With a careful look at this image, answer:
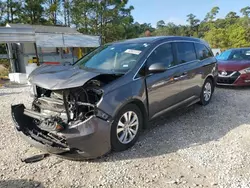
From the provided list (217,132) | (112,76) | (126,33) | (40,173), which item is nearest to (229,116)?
(217,132)

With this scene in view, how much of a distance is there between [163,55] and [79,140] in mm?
2233

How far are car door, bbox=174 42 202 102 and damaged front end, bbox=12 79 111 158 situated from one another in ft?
6.69

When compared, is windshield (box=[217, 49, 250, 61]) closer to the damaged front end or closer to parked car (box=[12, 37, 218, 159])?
parked car (box=[12, 37, 218, 159])

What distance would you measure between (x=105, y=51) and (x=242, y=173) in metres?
3.05

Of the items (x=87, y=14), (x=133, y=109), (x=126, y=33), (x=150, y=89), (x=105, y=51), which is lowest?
(x=133, y=109)

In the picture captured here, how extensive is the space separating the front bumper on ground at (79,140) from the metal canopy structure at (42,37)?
8882mm

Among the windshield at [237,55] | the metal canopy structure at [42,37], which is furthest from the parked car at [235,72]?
the metal canopy structure at [42,37]

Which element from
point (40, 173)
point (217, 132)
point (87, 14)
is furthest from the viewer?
point (87, 14)

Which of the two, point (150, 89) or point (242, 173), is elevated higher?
point (150, 89)

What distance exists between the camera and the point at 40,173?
2936mm

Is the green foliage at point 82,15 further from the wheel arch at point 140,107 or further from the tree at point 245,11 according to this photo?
the tree at point 245,11

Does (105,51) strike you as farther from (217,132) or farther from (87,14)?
(87,14)

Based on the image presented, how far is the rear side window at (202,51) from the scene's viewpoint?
5.25 metres

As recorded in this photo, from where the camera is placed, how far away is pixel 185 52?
15.6 feet
